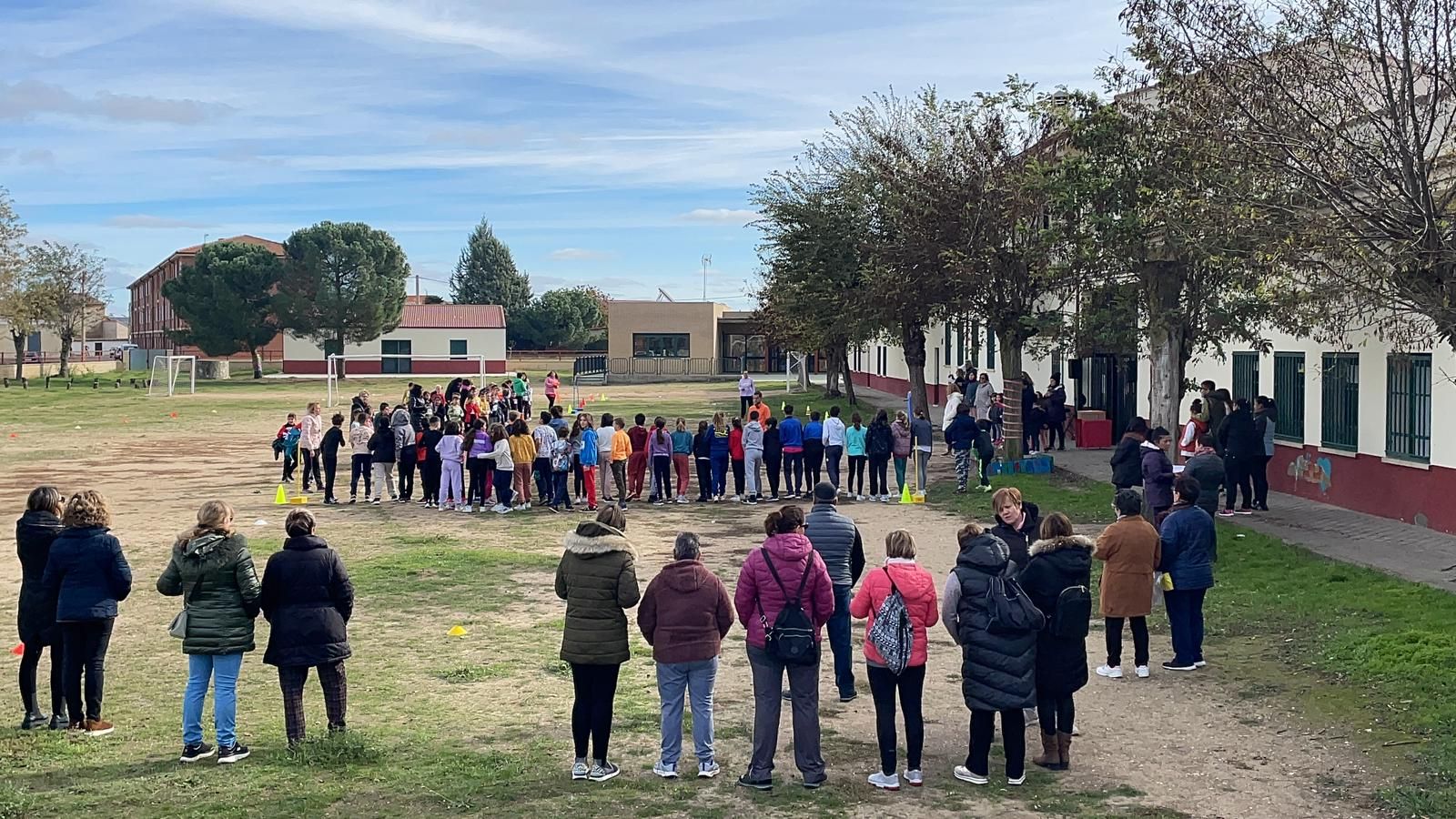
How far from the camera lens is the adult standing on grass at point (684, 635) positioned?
7074 mm

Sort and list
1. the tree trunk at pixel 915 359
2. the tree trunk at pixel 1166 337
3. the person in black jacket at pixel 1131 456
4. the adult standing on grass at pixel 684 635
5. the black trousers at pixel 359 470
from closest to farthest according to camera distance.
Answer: the adult standing on grass at pixel 684 635 → the person in black jacket at pixel 1131 456 → the tree trunk at pixel 1166 337 → the black trousers at pixel 359 470 → the tree trunk at pixel 915 359

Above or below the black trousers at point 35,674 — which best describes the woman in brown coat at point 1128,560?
above

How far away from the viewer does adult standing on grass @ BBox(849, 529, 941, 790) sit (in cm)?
703

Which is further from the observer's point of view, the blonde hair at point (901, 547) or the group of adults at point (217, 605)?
the group of adults at point (217, 605)

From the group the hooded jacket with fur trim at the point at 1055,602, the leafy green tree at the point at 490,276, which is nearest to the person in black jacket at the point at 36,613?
the hooded jacket with fur trim at the point at 1055,602

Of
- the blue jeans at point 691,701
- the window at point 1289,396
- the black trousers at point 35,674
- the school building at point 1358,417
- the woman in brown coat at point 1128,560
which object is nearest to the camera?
the blue jeans at point 691,701

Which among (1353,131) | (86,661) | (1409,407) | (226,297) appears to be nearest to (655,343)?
(226,297)

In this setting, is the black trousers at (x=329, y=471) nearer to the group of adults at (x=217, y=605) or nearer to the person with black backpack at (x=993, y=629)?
the group of adults at (x=217, y=605)

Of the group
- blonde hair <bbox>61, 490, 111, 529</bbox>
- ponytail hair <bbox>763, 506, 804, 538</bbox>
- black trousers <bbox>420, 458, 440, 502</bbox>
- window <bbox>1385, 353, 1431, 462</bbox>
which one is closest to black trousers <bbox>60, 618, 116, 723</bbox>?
blonde hair <bbox>61, 490, 111, 529</bbox>

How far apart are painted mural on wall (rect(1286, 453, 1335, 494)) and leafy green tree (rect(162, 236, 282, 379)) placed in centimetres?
6115

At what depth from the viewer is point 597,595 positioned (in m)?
7.10

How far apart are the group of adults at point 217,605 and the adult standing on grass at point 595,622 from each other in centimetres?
132

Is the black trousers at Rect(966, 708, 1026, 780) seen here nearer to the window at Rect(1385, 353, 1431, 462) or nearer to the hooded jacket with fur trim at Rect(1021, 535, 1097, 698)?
the hooded jacket with fur trim at Rect(1021, 535, 1097, 698)

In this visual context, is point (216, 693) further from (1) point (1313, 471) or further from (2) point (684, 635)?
(1) point (1313, 471)
